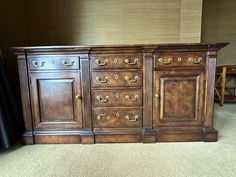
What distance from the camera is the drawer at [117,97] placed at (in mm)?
2125

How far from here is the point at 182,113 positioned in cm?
214

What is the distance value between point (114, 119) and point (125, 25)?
1.57m

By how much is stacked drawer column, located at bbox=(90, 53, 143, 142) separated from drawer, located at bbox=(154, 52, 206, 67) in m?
0.20

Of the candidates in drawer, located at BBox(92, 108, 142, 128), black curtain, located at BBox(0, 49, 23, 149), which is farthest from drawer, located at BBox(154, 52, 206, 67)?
black curtain, located at BBox(0, 49, 23, 149)

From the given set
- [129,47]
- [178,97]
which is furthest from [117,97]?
[178,97]

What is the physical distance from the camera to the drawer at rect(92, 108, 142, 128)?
7.06ft

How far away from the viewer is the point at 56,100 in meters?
2.13

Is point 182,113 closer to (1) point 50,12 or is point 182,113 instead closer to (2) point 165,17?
(2) point 165,17

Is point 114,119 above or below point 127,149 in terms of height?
above

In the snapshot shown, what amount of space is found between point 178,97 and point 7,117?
1.67m

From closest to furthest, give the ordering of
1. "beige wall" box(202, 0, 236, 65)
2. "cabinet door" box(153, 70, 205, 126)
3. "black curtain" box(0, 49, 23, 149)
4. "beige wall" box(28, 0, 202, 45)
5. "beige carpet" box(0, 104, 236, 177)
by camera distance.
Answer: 1. "beige carpet" box(0, 104, 236, 177)
2. "black curtain" box(0, 49, 23, 149)
3. "cabinet door" box(153, 70, 205, 126)
4. "beige wall" box(28, 0, 202, 45)
5. "beige wall" box(202, 0, 236, 65)

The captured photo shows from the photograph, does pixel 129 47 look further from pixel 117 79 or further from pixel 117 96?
pixel 117 96

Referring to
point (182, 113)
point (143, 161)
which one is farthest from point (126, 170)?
point (182, 113)

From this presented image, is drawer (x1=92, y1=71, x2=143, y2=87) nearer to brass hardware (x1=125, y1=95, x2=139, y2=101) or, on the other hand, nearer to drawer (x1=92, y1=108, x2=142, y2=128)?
brass hardware (x1=125, y1=95, x2=139, y2=101)
